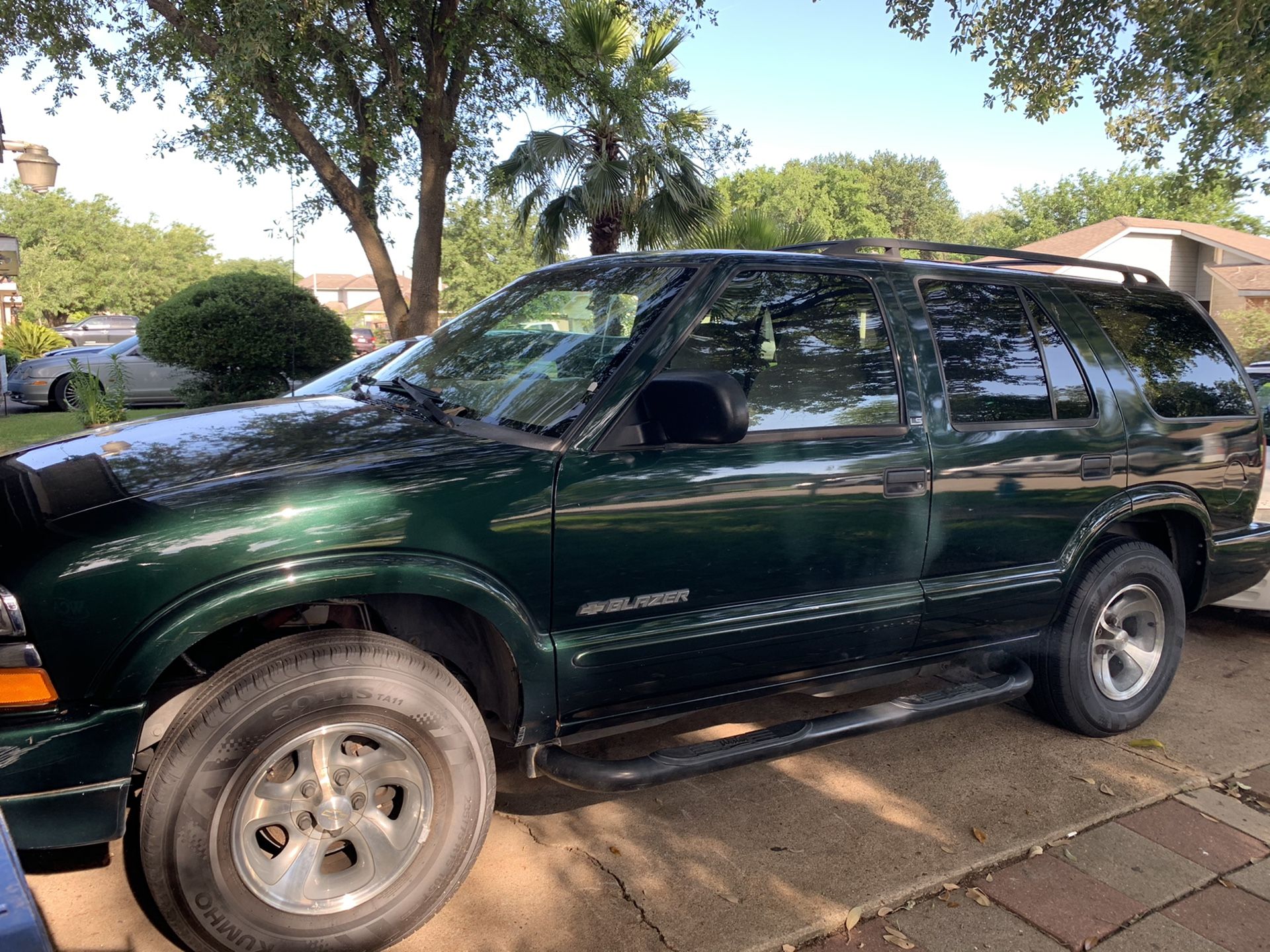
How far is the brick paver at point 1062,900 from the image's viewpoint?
2.81 meters

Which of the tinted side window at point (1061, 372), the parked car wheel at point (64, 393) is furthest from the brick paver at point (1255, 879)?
the parked car wheel at point (64, 393)

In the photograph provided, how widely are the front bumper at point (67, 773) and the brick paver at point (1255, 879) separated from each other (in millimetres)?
3310

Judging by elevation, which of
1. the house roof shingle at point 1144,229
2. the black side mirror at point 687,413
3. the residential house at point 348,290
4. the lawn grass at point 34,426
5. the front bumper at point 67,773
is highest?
the residential house at point 348,290

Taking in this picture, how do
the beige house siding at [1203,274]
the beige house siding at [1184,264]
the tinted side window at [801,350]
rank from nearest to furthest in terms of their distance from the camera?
the tinted side window at [801,350]
the beige house siding at [1184,264]
the beige house siding at [1203,274]

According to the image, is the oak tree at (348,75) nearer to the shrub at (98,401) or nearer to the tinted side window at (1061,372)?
the shrub at (98,401)

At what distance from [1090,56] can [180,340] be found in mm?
10708

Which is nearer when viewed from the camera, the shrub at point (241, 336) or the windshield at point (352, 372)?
the windshield at point (352, 372)

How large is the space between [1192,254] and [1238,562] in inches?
1172

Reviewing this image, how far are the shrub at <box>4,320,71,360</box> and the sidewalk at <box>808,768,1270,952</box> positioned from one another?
21973mm

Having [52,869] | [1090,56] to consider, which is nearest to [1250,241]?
[1090,56]

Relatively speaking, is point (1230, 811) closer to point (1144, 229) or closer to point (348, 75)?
point (348, 75)

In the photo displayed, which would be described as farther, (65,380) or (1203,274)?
(1203,274)

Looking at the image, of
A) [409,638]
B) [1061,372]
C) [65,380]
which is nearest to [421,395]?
[409,638]

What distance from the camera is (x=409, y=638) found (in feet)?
9.39
